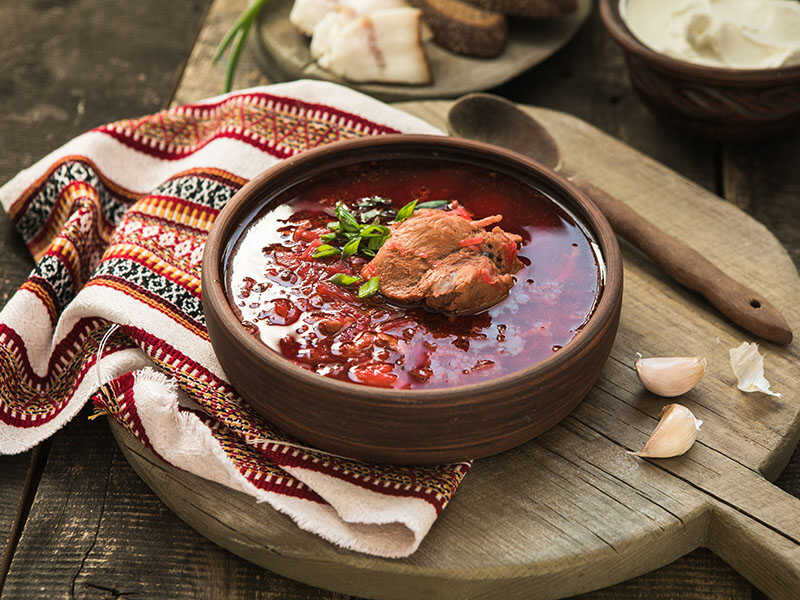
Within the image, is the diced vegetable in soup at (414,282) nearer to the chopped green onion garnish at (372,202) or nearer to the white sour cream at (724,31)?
the chopped green onion garnish at (372,202)

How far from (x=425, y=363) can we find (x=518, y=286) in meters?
0.35

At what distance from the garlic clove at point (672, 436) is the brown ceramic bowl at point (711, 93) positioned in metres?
1.42

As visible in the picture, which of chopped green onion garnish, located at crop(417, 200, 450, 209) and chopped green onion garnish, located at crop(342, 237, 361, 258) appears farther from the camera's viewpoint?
chopped green onion garnish, located at crop(417, 200, 450, 209)

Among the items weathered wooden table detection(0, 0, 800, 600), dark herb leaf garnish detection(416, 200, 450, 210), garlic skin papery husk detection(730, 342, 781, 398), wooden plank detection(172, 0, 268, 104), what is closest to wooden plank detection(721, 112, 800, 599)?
weathered wooden table detection(0, 0, 800, 600)

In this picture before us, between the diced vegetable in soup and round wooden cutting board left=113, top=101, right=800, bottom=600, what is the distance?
27cm

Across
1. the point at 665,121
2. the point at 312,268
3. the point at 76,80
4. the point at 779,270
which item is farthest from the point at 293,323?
the point at 76,80

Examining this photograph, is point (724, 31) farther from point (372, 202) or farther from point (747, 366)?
point (372, 202)

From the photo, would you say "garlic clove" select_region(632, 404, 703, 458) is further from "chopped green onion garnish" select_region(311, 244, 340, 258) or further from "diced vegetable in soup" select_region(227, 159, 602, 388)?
"chopped green onion garnish" select_region(311, 244, 340, 258)

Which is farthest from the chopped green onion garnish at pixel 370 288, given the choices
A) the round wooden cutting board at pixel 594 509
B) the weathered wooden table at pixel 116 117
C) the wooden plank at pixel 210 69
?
the wooden plank at pixel 210 69

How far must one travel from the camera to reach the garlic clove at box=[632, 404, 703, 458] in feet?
6.72

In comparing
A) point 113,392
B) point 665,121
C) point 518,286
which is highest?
point 518,286

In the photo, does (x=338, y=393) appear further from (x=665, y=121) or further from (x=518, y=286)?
(x=665, y=121)

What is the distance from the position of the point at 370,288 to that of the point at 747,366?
98 centimetres

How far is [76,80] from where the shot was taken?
3764 millimetres
